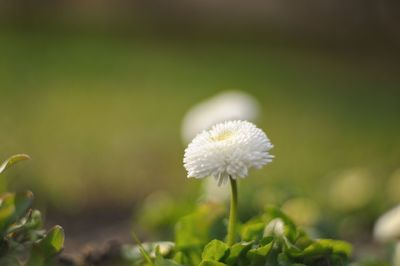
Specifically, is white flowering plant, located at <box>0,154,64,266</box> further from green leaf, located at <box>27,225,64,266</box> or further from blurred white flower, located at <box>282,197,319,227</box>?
blurred white flower, located at <box>282,197,319,227</box>

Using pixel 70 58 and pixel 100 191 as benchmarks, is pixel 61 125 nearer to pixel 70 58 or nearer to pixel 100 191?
pixel 100 191

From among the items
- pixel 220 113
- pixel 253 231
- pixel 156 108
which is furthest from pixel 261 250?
pixel 156 108

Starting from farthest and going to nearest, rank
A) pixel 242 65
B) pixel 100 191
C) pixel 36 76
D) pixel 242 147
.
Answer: pixel 242 65
pixel 36 76
pixel 100 191
pixel 242 147

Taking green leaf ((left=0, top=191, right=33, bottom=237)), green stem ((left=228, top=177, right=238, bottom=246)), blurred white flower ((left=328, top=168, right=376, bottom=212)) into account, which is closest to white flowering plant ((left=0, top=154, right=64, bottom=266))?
green leaf ((left=0, top=191, right=33, bottom=237))

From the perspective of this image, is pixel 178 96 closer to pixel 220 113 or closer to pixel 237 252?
pixel 220 113

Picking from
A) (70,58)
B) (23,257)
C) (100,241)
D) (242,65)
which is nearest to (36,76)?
(70,58)

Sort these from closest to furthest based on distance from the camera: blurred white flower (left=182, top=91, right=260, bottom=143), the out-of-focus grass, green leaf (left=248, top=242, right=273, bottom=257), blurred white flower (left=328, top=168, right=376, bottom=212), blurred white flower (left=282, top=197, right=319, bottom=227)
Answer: green leaf (left=248, top=242, right=273, bottom=257)
blurred white flower (left=282, top=197, right=319, bottom=227)
blurred white flower (left=182, top=91, right=260, bottom=143)
blurred white flower (left=328, top=168, right=376, bottom=212)
the out-of-focus grass

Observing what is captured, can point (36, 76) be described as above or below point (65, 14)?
below
